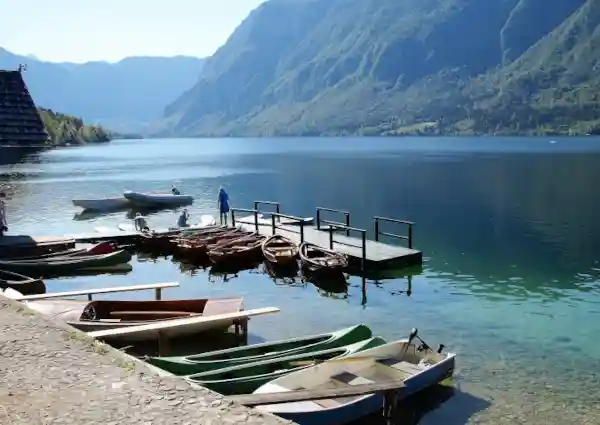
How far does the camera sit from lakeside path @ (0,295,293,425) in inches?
419

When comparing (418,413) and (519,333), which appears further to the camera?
(519,333)

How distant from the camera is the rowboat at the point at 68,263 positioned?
1432 inches

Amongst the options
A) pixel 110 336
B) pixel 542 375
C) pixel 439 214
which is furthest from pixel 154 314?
pixel 439 214

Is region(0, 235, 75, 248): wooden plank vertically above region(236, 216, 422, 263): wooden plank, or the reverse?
region(0, 235, 75, 248): wooden plank

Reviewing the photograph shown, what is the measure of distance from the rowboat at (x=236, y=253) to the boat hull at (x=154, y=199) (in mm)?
30279

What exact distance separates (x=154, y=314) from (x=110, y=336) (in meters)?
3.61

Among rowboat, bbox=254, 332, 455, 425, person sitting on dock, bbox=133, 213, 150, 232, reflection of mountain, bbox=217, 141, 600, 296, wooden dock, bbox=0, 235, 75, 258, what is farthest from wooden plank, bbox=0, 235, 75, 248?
rowboat, bbox=254, 332, 455, 425

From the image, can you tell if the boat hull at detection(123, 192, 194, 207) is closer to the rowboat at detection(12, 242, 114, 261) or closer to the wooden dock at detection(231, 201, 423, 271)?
the wooden dock at detection(231, 201, 423, 271)

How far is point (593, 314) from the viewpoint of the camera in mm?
29594

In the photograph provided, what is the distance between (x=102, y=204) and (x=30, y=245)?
29723 millimetres

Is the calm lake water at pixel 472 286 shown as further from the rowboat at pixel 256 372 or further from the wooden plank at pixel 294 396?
the wooden plank at pixel 294 396

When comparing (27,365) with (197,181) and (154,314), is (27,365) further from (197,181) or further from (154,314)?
(197,181)

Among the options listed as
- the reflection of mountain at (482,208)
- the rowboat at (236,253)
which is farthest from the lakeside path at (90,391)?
the reflection of mountain at (482,208)

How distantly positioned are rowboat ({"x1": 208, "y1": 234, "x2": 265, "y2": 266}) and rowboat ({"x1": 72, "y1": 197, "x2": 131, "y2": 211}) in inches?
1242
